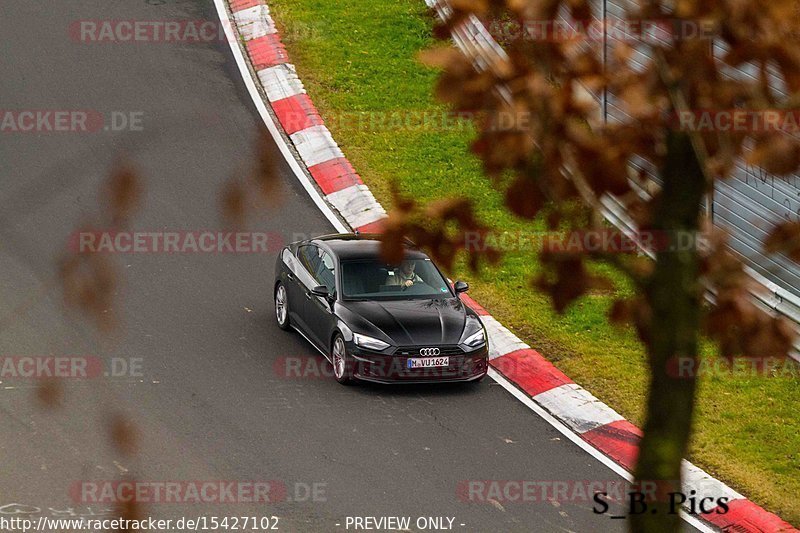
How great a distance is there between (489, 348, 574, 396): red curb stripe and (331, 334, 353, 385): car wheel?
1.72m

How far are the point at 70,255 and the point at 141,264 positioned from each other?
12.7m

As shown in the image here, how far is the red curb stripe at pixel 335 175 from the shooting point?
58.1ft

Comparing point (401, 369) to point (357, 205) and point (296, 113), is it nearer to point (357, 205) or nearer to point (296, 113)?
point (357, 205)

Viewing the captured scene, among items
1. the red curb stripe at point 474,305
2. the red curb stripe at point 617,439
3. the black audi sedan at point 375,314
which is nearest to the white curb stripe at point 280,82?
the black audi sedan at point 375,314

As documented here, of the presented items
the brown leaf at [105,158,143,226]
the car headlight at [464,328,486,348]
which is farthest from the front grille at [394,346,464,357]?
the brown leaf at [105,158,143,226]

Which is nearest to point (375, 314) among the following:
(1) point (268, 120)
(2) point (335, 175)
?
(2) point (335, 175)

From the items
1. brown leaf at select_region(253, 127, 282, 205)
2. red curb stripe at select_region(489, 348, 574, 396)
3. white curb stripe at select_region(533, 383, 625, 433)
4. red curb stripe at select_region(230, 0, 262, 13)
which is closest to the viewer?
brown leaf at select_region(253, 127, 282, 205)

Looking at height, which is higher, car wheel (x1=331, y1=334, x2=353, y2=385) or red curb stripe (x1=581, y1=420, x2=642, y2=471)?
car wheel (x1=331, y1=334, x2=353, y2=385)

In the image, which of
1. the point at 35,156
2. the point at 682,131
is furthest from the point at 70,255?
the point at 35,156

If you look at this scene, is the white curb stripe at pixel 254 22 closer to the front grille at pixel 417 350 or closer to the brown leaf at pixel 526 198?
the front grille at pixel 417 350

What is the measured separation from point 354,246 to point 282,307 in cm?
116

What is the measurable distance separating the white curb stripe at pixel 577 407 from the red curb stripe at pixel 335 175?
562 centimetres

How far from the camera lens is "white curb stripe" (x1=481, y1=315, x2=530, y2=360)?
Result: 14156mm

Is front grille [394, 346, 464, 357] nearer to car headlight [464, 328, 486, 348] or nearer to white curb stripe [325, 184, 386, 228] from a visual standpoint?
car headlight [464, 328, 486, 348]
